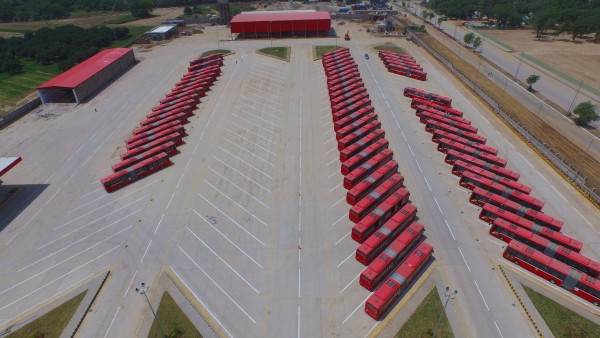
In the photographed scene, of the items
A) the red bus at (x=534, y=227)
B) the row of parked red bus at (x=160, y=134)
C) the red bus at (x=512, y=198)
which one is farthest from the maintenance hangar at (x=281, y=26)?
the red bus at (x=534, y=227)

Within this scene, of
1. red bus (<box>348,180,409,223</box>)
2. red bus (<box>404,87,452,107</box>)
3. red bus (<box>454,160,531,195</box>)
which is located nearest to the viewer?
red bus (<box>348,180,409,223</box>)

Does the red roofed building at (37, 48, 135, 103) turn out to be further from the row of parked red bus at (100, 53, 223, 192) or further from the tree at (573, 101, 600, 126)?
the tree at (573, 101, 600, 126)

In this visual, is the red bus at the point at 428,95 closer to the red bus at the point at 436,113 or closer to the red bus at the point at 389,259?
the red bus at the point at 436,113

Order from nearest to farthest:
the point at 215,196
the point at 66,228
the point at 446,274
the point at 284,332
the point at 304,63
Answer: the point at 284,332 → the point at 446,274 → the point at 66,228 → the point at 215,196 → the point at 304,63

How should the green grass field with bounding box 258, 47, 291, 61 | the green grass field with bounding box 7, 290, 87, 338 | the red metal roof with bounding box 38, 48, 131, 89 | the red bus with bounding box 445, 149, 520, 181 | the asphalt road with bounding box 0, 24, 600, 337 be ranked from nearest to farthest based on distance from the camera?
the green grass field with bounding box 7, 290, 87, 338 → the asphalt road with bounding box 0, 24, 600, 337 → the red bus with bounding box 445, 149, 520, 181 → the red metal roof with bounding box 38, 48, 131, 89 → the green grass field with bounding box 258, 47, 291, 61

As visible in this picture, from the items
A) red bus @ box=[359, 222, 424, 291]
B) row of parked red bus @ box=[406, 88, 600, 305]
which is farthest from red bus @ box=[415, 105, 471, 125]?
red bus @ box=[359, 222, 424, 291]

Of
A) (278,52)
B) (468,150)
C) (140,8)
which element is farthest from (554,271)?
(140,8)

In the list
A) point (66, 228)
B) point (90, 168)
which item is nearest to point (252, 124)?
point (90, 168)

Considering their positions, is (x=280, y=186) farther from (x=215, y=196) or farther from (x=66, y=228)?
(x=66, y=228)
